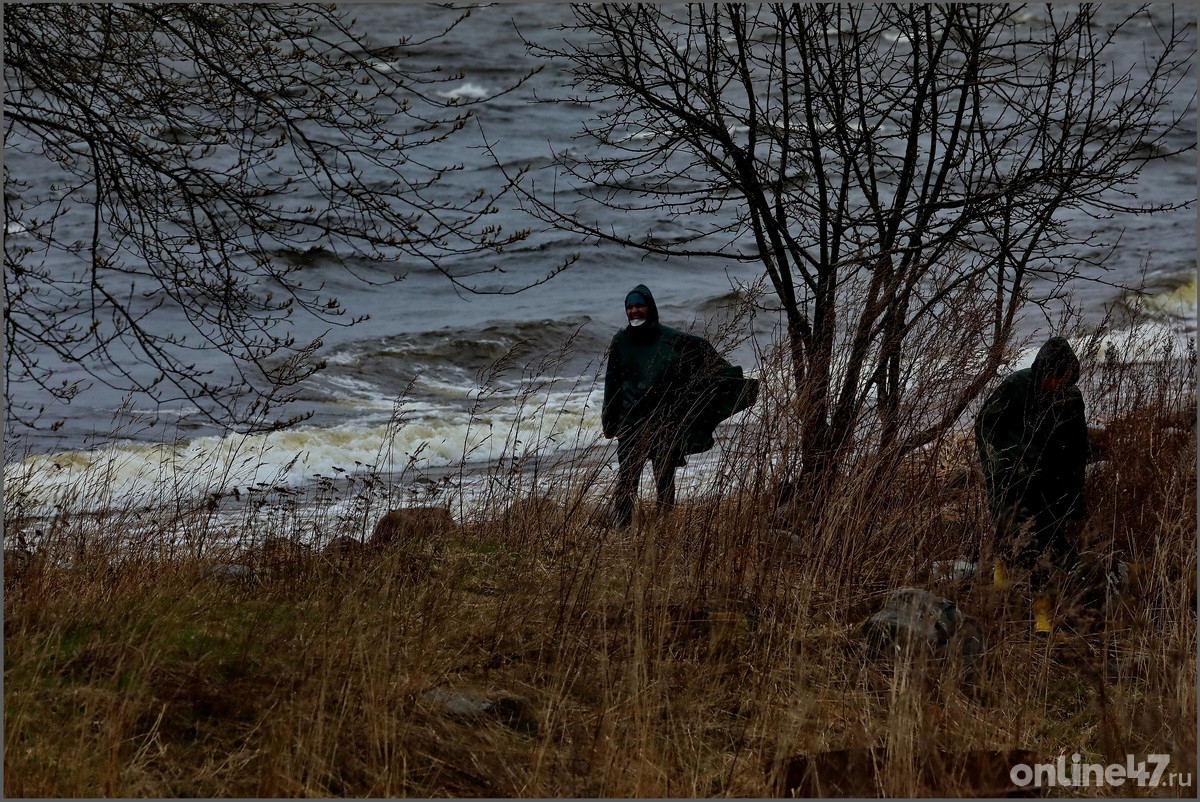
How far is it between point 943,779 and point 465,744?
4.86 ft

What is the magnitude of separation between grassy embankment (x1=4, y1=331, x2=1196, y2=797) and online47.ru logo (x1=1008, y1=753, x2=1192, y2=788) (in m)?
0.05

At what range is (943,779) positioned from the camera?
3.23 metres

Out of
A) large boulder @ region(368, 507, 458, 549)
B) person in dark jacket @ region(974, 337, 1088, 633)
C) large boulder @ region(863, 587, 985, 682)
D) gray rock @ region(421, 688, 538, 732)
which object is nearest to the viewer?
gray rock @ region(421, 688, 538, 732)

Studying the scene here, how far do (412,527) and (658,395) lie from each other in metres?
1.99

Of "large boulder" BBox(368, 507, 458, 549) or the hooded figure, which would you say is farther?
the hooded figure

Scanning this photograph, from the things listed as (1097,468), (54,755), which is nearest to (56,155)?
(54,755)

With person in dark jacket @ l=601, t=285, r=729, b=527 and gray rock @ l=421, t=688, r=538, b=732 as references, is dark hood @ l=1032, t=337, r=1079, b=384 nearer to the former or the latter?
person in dark jacket @ l=601, t=285, r=729, b=527

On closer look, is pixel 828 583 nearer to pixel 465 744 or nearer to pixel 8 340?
pixel 465 744

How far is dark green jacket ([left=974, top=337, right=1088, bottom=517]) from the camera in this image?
17.2 ft

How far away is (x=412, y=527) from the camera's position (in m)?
5.83

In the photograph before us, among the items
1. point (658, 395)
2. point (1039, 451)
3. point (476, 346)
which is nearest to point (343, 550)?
point (658, 395)

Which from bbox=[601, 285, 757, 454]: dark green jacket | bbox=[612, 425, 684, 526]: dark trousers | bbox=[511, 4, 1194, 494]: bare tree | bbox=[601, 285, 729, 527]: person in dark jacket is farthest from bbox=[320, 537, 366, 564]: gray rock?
bbox=[511, 4, 1194, 494]: bare tree

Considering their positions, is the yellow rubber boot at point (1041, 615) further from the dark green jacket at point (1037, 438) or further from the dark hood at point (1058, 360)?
the dark hood at point (1058, 360)

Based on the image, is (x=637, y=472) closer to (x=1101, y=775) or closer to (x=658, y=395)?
(x=658, y=395)
